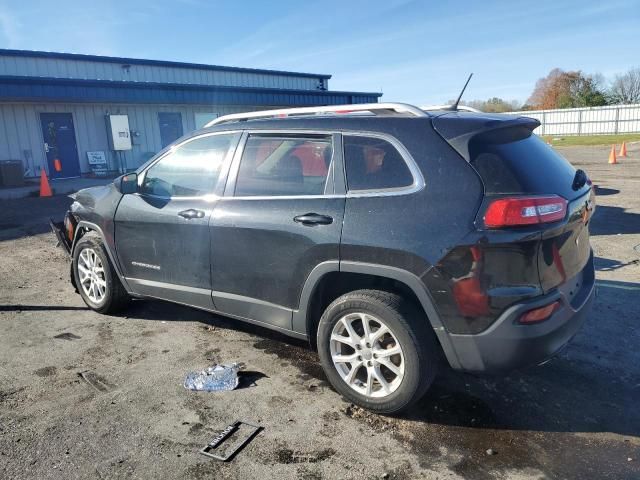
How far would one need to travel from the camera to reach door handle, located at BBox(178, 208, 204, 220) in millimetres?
3911

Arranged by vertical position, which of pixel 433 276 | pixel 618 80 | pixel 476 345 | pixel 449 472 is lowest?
pixel 449 472

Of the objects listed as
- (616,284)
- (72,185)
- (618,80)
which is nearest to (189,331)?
(616,284)

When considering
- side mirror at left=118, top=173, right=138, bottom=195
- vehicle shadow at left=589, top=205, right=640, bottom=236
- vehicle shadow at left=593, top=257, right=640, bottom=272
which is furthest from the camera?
vehicle shadow at left=589, top=205, right=640, bottom=236

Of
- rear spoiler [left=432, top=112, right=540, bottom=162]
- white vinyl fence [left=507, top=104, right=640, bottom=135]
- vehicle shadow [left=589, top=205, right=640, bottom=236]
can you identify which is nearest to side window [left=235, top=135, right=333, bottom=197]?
rear spoiler [left=432, top=112, right=540, bottom=162]

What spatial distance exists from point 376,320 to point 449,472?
91 centimetres

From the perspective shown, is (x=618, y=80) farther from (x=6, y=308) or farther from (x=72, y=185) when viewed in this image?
(x=6, y=308)

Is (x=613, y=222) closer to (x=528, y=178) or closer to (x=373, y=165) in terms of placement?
(x=528, y=178)

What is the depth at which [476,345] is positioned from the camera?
279cm

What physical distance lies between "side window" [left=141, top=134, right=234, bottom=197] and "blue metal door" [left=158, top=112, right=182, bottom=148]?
19608 mm

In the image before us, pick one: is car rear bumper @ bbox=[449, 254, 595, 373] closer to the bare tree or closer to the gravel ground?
the gravel ground

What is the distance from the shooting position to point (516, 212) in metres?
2.68

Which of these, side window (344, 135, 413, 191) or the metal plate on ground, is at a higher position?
side window (344, 135, 413, 191)

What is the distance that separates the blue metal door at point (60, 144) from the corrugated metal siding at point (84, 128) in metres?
0.17

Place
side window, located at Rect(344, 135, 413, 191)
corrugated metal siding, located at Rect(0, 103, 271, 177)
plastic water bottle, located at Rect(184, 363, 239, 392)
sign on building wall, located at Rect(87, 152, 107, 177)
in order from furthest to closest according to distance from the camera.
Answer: sign on building wall, located at Rect(87, 152, 107, 177), corrugated metal siding, located at Rect(0, 103, 271, 177), plastic water bottle, located at Rect(184, 363, 239, 392), side window, located at Rect(344, 135, 413, 191)
